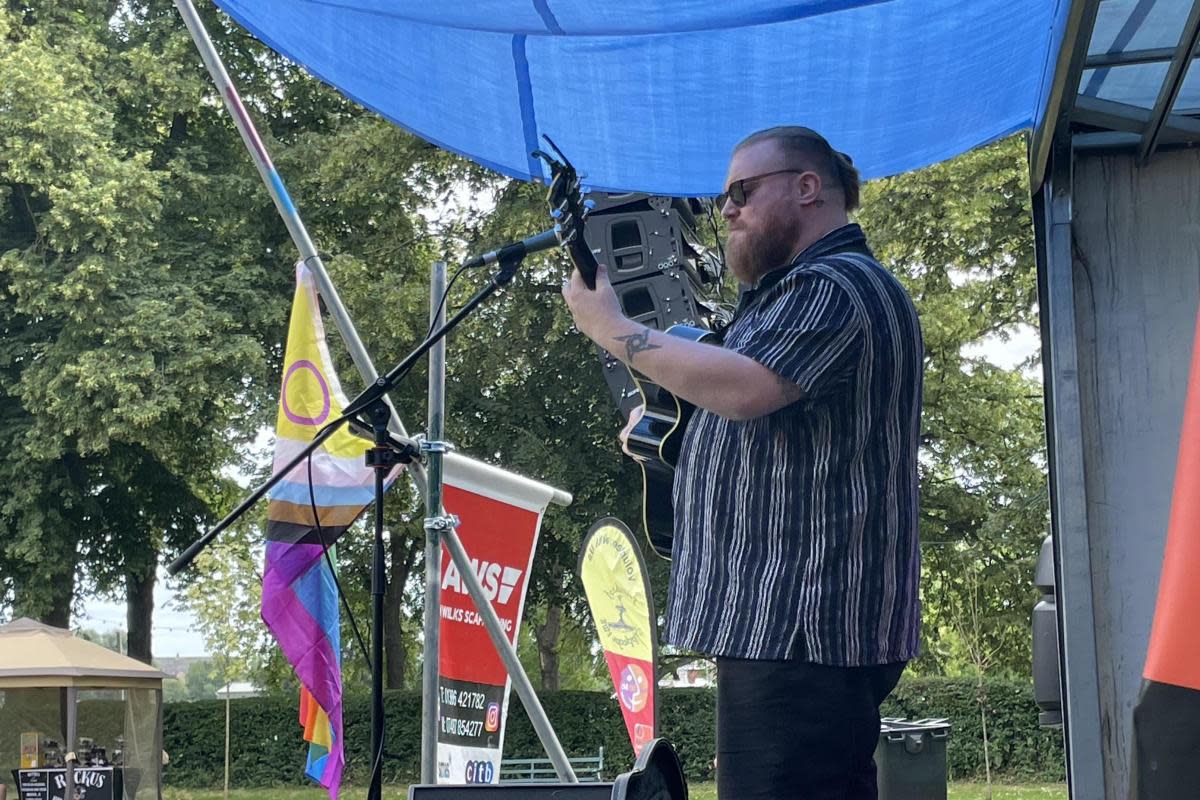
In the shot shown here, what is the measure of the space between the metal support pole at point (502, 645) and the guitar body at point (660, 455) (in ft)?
3.66

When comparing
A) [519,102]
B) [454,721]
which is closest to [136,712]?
[454,721]

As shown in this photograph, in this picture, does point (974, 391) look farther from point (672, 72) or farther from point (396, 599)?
point (672, 72)

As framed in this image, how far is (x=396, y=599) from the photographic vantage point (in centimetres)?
2106

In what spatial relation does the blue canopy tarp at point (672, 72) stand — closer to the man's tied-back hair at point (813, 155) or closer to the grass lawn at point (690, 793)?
the man's tied-back hair at point (813, 155)

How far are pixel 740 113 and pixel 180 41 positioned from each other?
15.3 metres

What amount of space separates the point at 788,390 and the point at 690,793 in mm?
14874

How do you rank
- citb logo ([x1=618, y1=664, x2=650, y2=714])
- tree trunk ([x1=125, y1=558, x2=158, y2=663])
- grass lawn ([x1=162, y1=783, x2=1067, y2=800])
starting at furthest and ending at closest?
tree trunk ([x1=125, y1=558, x2=158, y2=663]) < grass lawn ([x1=162, y1=783, x2=1067, y2=800]) < citb logo ([x1=618, y1=664, x2=650, y2=714])

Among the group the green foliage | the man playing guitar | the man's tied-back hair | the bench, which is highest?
the green foliage

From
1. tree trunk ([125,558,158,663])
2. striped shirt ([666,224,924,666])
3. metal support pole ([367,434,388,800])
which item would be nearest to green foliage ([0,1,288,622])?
tree trunk ([125,558,158,663])

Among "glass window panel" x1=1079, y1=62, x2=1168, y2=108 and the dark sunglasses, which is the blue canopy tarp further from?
the dark sunglasses

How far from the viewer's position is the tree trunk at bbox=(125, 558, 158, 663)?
69.1ft

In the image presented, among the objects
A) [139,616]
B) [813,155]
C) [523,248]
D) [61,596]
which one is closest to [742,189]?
[813,155]

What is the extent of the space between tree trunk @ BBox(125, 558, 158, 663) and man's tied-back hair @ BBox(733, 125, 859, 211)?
20096 mm

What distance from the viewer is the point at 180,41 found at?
57.3 feet
